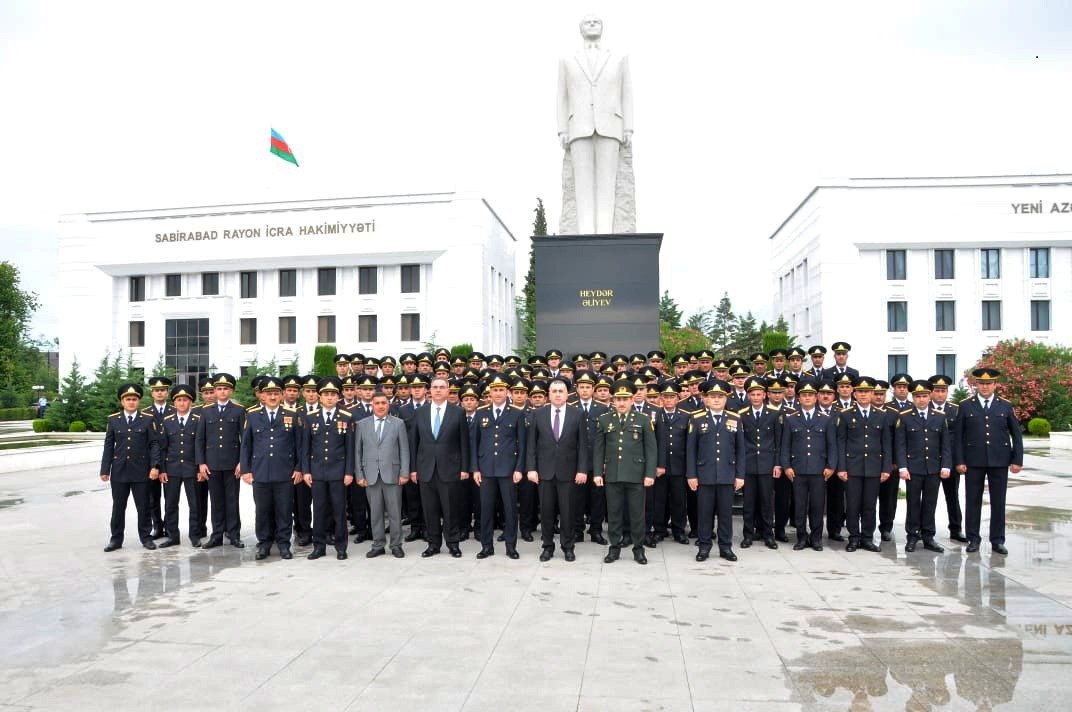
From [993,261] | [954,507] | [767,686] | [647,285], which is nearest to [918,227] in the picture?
[993,261]

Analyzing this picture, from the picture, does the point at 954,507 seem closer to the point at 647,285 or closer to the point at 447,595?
the point at 447,595

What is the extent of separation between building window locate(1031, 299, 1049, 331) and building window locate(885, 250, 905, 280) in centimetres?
612

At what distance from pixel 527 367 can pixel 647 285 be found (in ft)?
14.0

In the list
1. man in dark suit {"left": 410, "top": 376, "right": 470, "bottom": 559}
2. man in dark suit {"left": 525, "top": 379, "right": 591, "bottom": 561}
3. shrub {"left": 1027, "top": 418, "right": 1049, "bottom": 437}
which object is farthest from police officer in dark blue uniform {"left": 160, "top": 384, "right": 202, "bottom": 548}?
shrub {"left": 1027, "top": 418, "right": 1049, "bottom": 437}

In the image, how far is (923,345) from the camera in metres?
38.9

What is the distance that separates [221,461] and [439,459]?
237 centimetres

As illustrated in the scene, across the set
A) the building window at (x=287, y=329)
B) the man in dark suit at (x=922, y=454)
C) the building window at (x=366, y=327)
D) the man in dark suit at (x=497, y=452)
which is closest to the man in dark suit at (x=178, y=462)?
the man in dark suit at (x=497, y=452)

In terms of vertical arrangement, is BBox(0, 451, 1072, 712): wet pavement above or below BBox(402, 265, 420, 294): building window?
below

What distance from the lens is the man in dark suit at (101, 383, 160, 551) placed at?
8.52 metres

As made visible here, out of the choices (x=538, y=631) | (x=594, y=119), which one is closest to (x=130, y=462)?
(x=538, y=631)

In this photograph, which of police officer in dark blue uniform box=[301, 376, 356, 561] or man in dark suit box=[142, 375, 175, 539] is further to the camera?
man in dark suit box=[142, 375, 175, 539]

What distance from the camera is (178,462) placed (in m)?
8.64

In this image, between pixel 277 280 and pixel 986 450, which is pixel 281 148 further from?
pixel 986 450

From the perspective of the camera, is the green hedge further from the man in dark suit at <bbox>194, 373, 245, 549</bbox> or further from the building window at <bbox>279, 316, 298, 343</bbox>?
the man in dark suit at <bbox>194, 373, 245, 549</bbox>
